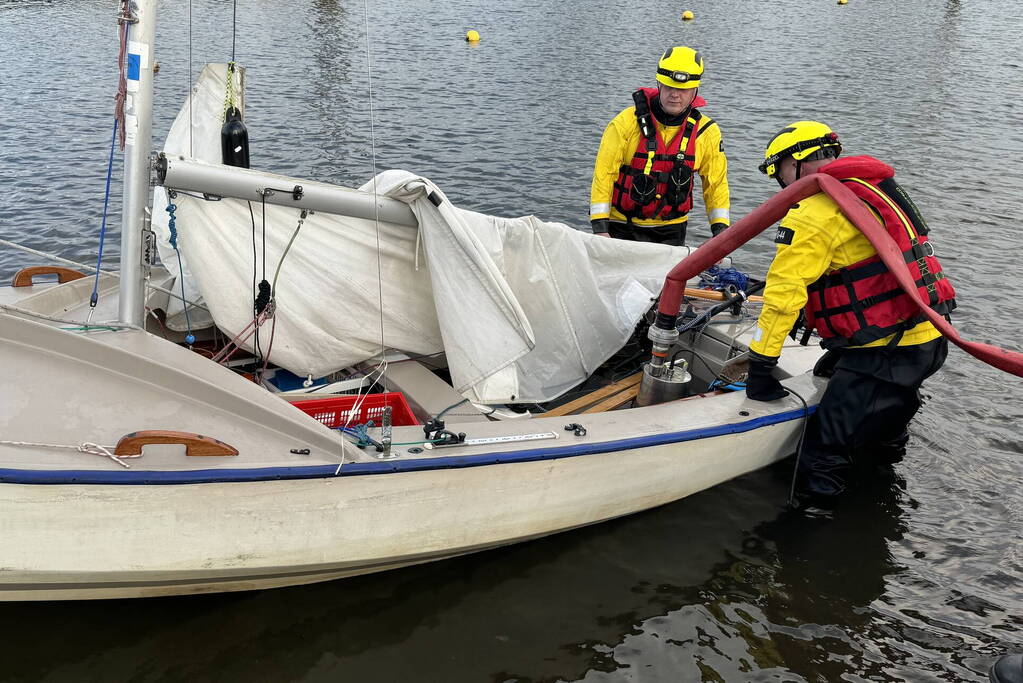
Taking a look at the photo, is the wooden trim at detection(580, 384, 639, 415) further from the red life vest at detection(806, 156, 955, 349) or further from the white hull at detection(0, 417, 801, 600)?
the red life vest at detection(806, 156, 955, 349)

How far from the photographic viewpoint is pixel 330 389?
4777mm

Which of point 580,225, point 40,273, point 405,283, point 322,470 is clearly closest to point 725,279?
point 405,283

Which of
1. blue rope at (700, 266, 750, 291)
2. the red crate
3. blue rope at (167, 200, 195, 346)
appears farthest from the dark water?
blue rope at (167, 200, 195, 346)

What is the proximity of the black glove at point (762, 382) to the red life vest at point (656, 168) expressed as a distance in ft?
5.59

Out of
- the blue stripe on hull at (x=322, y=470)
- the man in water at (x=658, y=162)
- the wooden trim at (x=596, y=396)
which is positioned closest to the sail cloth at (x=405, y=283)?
the wooden trim at (x=596, y=396)

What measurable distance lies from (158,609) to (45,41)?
1787 centimetres

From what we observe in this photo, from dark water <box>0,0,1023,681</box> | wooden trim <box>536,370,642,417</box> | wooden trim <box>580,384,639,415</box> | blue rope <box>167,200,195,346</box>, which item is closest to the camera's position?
dark water <box>0,0,1023,681</box>

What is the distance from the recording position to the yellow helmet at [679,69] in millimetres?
5676

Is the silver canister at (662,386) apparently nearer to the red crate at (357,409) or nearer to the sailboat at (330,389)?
the sailboat at (330,389)

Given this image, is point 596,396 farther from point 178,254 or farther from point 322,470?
point 178,254

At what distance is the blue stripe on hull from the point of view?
3.37 metres

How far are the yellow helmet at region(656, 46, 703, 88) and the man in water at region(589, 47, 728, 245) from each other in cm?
1

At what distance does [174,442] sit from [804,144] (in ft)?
11.5

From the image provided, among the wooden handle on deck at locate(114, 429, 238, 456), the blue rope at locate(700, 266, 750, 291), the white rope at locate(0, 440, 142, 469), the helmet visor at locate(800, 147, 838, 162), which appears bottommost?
the white rope at locate(0, 440, 142, 469)
